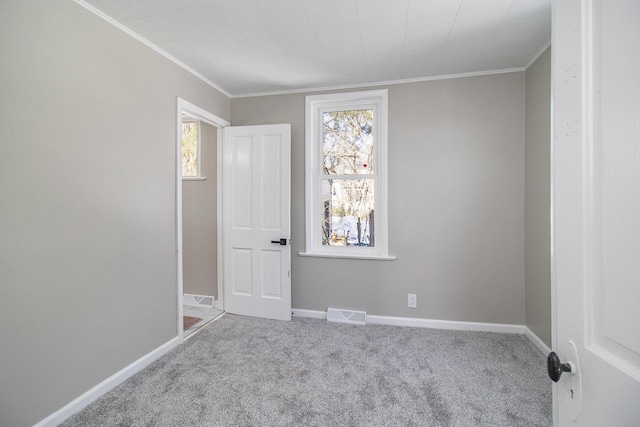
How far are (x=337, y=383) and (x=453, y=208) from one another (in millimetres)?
1900

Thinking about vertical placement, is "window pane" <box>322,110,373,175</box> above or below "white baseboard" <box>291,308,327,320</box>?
above

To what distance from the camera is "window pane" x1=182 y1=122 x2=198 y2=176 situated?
3.34 meters

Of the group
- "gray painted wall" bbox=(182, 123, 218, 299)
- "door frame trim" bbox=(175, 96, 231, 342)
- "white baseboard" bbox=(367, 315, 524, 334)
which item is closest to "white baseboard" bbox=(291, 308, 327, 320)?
"white baseboard" bbox=(367, 315, 524, 334)

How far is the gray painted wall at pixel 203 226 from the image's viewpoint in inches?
128

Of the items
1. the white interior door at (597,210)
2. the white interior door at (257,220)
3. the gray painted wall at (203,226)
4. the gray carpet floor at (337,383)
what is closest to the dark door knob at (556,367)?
the white interior door at (597,210)

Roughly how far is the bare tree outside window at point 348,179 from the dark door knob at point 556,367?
2329 millimetres

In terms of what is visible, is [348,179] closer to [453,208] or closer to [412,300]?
[453,208]

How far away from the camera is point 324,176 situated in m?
3.07

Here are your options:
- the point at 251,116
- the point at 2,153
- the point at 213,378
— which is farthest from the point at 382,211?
the point at 2,153

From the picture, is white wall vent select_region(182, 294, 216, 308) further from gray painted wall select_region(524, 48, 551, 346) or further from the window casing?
gray painted wall select_region(524, 48, 551, 346)

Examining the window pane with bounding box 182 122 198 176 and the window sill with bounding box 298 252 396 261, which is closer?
the window sill with bounding box 298 252 396 261

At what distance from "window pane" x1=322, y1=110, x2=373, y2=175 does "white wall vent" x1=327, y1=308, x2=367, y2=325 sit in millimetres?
1500

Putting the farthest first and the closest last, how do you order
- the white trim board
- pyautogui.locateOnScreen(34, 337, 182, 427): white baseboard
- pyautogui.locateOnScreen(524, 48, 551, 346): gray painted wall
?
the white trim board < pyautogui.locateOnScreen(524, 48, 551, 346): gray painted wall < pyautogui.locateOnScreen(34, 337, 182, 427): white baseboard

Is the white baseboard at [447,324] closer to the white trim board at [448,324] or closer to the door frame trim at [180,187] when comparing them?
the white trim board at [448,324]
